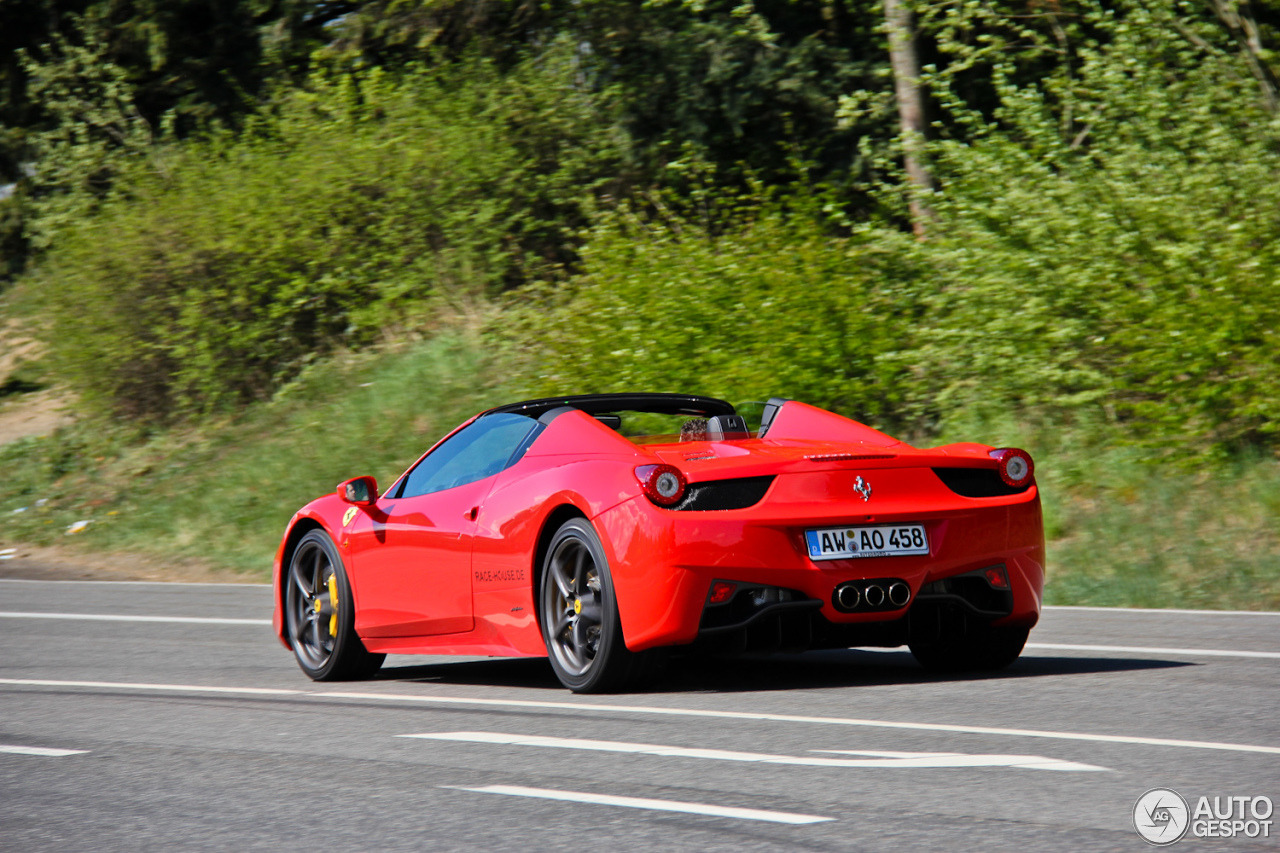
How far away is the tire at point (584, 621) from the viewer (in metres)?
Answer: 6.16

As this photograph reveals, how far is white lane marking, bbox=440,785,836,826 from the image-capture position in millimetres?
3934

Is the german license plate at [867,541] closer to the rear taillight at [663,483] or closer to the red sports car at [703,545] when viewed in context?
the red sports car at [703,545]

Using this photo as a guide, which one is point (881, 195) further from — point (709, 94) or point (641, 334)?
point (709, 94)

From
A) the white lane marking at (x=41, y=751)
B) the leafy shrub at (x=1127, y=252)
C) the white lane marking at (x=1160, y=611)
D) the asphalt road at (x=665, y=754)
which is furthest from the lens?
the leafy shrub at (x=1127, y=252)

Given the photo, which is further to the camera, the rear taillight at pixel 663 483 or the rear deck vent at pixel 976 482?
the rear deck vent at pixel 976 482

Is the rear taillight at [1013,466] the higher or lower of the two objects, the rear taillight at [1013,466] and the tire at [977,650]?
the higher

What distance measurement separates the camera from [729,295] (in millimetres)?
16203

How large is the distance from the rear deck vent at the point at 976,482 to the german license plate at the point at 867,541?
31 centimetres

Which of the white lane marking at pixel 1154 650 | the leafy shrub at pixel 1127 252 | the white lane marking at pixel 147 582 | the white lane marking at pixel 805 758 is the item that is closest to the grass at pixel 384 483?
the leafy shrub at pixel 1127 252

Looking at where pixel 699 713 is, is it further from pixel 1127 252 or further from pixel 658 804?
pixel 1127 252

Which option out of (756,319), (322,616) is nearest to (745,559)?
(322,616)

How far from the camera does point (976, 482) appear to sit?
257 inches

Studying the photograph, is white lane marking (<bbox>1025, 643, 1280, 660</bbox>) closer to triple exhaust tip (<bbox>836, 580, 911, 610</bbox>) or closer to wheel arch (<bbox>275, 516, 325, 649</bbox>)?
triple exhaust tip (<bbox>836, 580, 911, 610</bbox>)

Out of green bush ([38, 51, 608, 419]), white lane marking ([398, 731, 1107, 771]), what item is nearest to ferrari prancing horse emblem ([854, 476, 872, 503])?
white lane marking ([398, 731, 1107, 771])
